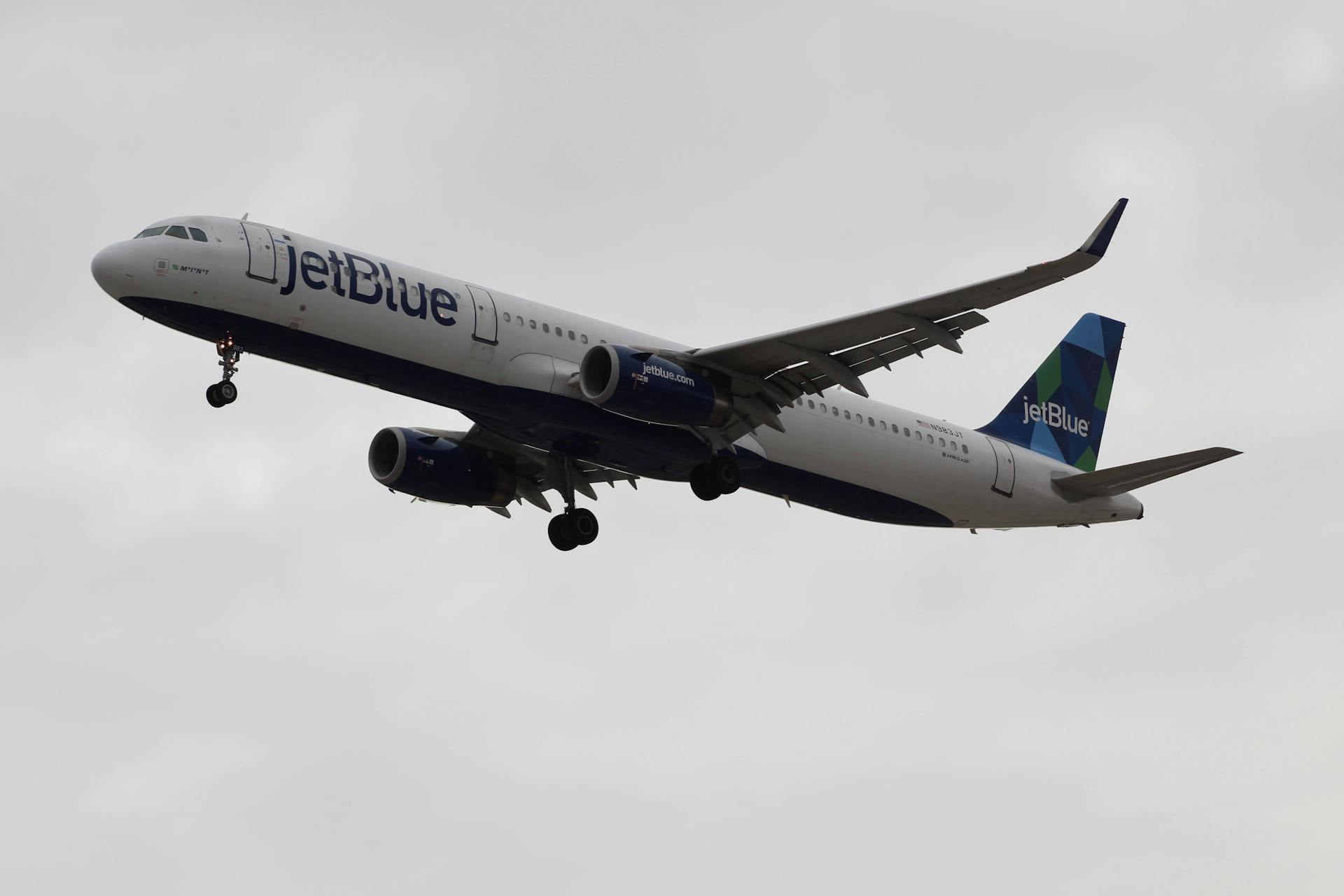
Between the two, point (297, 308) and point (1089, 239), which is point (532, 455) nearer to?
point (297, 308)

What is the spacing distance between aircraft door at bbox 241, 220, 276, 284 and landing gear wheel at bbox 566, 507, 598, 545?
10.6 meters

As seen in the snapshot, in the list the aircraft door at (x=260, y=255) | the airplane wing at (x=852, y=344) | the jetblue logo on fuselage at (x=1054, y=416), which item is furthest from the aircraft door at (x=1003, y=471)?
the aircraft door at (x=260, y=255)

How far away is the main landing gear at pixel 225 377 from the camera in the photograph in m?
33.0

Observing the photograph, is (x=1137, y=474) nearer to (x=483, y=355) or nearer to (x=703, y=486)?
(x=703, y=486)

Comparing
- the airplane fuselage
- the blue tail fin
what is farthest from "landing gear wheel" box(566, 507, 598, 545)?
the blue tail fin

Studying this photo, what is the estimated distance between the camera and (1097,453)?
151 ft

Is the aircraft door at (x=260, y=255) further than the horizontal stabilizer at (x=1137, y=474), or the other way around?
the horizontal stabilizer at (x=1137, y=474)

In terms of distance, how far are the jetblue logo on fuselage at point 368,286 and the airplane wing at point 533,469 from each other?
5765mm

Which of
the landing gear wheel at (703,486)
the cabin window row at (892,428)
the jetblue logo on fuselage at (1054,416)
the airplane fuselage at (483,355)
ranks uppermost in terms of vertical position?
the jetblue logo on fuselage at (1054,416)

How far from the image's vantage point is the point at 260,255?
108 ft

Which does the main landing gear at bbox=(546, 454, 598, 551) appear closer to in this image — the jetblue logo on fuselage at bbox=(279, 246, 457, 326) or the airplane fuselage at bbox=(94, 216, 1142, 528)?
the airplane fuselage at bbox=(94, 216, 1142, 528)

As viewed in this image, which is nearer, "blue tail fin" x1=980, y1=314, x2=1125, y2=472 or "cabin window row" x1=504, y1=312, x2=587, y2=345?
"cabin window row" x1=504, y1=312, x2=587, y2=345

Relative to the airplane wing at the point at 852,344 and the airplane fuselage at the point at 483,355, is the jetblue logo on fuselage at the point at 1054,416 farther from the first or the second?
the airplane wing at the point at 852,344

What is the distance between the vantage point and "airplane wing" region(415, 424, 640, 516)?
131ft
